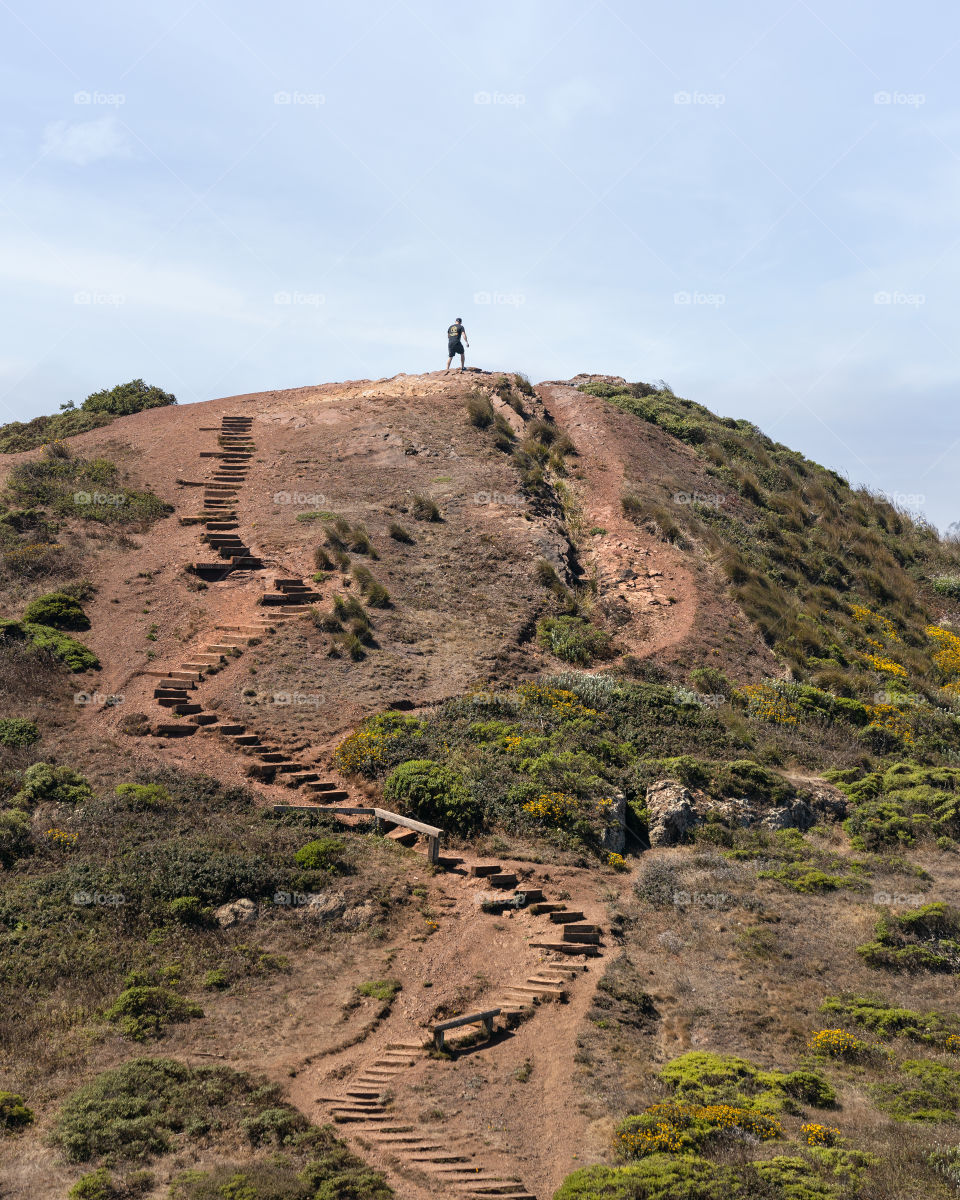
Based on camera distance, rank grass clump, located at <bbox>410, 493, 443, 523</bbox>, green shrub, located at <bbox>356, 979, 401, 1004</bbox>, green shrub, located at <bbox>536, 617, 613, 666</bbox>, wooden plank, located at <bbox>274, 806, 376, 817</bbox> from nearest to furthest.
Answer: green shrub, located at <bbox>356, 979, 401, 1004</bbox> < wooden plank, located at <bbox>274, 806, 376, 817</bbox> < green shrub, located at <bbox>536, 617, 613, 666</bbox> < grass clump, located at <bbox>410, 493, 443, 523</bbox>

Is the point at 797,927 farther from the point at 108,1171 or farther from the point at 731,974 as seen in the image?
the point at 108,1171

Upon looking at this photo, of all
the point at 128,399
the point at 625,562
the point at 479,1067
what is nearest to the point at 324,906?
the point at 479,1067

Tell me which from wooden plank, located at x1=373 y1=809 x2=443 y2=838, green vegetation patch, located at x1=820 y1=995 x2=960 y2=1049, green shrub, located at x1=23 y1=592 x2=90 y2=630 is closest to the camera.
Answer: green vegetation patch, located at x1=820 y1=995 x2=960 y2=1049

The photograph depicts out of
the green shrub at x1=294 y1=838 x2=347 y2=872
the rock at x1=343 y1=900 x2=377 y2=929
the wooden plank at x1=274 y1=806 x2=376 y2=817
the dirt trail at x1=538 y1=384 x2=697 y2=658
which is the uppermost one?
the dirt trail at x1=538 y1=384 x2=697 y2=658

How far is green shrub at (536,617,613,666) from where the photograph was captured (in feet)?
Result: 83.8

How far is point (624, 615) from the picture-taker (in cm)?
2784

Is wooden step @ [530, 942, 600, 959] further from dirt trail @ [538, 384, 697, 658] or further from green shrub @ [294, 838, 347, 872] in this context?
dirt trail @ [538, 384, 697, 658]

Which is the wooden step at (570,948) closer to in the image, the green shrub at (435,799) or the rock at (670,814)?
the green shrub at (435,799)

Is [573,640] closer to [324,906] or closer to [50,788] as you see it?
[324,906]

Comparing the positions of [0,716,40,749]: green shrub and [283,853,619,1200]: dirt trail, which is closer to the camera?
[283,853,619,1200]: dirt trail

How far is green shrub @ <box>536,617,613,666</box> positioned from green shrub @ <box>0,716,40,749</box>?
1290cm

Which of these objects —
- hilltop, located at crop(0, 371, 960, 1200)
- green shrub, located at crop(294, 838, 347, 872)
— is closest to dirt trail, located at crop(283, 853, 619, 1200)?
hilltop, located at crop(0, 371, 960, 1200)

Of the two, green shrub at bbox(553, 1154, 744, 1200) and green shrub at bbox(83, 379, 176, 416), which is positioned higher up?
A: green shrub at bbox(83, 379, 176, 416)

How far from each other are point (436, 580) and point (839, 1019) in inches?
A: 680
